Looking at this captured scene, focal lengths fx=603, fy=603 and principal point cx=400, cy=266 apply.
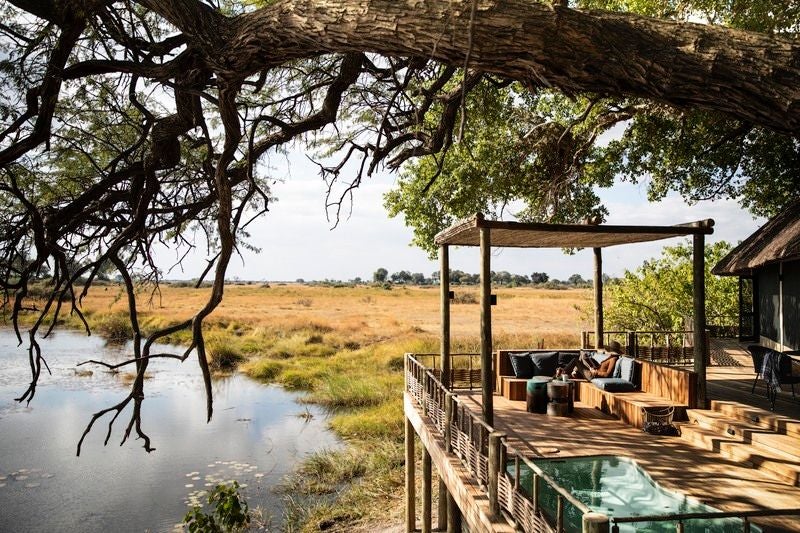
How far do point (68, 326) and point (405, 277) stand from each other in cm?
8146

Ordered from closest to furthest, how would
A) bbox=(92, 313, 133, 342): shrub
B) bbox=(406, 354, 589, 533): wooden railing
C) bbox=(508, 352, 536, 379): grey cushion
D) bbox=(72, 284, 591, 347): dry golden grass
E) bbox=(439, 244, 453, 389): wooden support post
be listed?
bbox=(406, 354, 589, 533): wooden railing, bbox=(439, 244, 453, 389): wooden support post, bbox=(508, 352, 536, 379): grey cushion, bbox=(92, 313, 133, 342): shrub, bbox=(72, 284, 591, 347): dry golden grass

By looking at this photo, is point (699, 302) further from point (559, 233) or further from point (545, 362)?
point (545, 362)

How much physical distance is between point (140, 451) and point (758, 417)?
681 inches

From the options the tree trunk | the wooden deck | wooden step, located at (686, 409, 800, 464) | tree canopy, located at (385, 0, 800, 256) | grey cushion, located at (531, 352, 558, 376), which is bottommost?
the wooden deck

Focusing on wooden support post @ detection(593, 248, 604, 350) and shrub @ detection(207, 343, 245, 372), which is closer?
wooden support post @ detection(593, 248, 604, 350)

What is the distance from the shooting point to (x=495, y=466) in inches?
206

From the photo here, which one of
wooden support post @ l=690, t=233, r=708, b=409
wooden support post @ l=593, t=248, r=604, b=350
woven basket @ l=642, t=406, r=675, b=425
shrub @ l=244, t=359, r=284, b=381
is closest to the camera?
woven basket @ l=642, t=406, r=675, b=425

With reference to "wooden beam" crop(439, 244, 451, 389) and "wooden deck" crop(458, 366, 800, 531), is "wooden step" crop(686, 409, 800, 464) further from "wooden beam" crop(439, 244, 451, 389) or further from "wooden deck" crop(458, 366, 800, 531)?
"wooden beam" crop(439, 244, 451, 389)

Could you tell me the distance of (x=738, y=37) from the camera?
2969 millimetres

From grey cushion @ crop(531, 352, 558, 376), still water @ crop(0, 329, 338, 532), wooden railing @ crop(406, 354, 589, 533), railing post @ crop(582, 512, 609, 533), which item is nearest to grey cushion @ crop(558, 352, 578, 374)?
grey cushion @ crop(531, 352, 558, 376)

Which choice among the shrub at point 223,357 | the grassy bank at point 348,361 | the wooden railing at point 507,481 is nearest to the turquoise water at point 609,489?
the wooden railing at point 507,481

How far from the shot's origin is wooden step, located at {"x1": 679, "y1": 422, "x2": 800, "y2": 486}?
6.36 metres

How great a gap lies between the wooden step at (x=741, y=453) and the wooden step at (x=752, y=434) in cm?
5

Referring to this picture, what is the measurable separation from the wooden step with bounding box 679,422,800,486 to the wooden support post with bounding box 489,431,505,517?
11.0 ft
